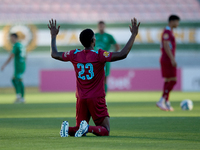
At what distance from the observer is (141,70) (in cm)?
1928

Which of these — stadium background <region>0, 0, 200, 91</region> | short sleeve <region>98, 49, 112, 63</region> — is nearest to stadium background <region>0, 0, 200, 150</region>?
stadium background <region>0, 0, 200, 91</region>

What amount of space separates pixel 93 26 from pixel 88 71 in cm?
1853

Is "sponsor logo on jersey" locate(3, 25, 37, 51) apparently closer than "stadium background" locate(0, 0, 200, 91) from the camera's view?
No

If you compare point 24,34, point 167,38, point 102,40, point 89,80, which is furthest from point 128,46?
point 24,34

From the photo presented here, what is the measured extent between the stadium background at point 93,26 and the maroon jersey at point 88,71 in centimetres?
1715

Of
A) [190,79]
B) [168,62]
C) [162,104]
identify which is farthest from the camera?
[190,79]

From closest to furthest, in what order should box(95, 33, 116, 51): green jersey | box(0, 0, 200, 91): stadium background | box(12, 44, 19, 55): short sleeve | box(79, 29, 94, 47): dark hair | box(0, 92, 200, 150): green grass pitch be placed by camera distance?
box(0, 92, 200, 150): green grass pitch < box(79, 29, 94, 47): dark hair < box(95, 33, 116, 51): green jersey < box(12, 44, 19, 55): short sleeve < box(0, 0, 200, 91): stadium background

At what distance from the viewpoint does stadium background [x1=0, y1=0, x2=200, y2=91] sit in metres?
23.5

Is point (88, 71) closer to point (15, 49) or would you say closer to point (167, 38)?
point (167, 38)

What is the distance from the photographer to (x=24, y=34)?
23984 mm

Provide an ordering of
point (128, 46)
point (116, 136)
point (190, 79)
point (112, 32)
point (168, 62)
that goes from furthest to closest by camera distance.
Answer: point (112, 32) < point (190, 79) < point (168, 62) < point (116, 136) < point (128, 46)

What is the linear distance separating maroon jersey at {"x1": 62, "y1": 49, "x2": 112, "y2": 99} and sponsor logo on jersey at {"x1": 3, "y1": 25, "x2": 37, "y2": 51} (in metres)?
18.5

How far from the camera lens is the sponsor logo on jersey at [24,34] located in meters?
23.8

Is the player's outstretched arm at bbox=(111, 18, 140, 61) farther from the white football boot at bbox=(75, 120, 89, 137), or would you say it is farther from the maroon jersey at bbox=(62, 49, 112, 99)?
the white football boot at bbox=(75, 120, 89, 137)
